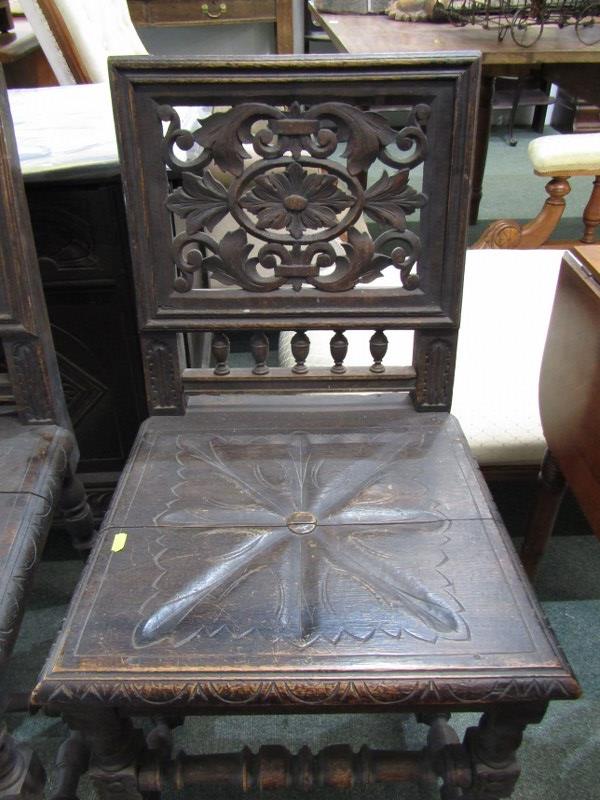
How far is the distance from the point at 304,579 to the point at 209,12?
3685 mm

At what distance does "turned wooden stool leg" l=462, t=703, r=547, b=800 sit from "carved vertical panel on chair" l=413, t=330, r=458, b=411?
436mm

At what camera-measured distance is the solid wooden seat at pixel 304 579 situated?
68cm

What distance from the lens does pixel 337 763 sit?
34.4 inches

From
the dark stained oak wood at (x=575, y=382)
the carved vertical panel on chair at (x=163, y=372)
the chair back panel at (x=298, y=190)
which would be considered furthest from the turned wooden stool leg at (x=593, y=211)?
the carved vertical panel on chair at (x=163, y=372)

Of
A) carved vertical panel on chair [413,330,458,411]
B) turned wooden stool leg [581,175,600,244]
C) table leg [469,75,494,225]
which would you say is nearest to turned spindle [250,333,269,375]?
carved vertical panel on chair [413,330,458,411]

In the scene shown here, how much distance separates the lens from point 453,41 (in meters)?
2.46

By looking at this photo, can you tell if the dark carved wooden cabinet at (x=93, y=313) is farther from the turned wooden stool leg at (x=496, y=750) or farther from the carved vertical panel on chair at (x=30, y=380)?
the turned wooden stool leg at (x=496, y=750)

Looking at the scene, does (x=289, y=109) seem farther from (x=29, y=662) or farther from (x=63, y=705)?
(x=29, y=662)

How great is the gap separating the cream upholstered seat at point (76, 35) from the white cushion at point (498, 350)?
766 millimetres

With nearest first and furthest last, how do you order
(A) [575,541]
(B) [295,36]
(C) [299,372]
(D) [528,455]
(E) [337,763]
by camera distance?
(E) [337,763] → (C) [299,372] → (D) [528,455] → (A) [575,541] → (B) [295,36]

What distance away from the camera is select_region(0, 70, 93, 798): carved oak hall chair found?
0.80 m

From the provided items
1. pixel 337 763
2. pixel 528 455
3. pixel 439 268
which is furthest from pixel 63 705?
pixel 528 455

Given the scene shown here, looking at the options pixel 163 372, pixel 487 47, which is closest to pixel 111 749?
pixel 163 372

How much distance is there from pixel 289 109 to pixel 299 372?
0.36 meters
